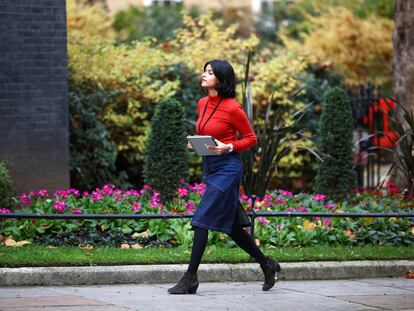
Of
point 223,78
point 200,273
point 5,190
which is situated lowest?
point 200,273

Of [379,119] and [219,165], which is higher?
[219,165]

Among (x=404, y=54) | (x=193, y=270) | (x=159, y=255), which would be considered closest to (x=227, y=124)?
(x=193, y=270)

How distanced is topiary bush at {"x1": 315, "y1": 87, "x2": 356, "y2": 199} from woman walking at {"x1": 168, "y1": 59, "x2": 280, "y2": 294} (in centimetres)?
465

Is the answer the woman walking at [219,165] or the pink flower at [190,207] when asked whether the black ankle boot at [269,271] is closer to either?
the woman walking at [219,165]

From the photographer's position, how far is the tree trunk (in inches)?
544

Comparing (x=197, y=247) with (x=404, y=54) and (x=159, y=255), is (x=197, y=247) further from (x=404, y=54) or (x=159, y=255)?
(x=404, y=54)

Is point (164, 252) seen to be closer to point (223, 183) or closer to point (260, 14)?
point (223, 183)

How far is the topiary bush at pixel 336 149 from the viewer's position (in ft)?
41.1

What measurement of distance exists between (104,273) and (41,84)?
170 inches

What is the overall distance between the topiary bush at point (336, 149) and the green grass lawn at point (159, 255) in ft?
8.12

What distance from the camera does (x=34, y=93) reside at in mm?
12172

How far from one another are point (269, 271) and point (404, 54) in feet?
21.9

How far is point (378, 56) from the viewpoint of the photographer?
26875 millimetres

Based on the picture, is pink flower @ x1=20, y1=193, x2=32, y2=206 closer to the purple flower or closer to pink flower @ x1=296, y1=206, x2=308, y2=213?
the purple flower
